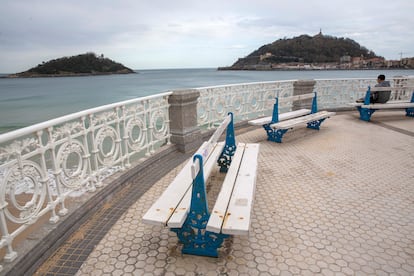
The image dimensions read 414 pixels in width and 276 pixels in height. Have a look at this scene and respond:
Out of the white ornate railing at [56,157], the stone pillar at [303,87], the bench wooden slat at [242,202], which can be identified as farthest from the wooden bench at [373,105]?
the white ornate railing at [56,157]

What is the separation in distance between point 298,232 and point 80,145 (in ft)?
8.70

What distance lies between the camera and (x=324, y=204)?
11.6ft

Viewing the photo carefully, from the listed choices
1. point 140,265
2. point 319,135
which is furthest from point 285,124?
point 140,265

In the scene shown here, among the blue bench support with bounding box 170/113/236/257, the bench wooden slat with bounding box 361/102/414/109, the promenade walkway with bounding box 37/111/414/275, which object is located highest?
the bench wooden slat with bounding box 361/102/414/109

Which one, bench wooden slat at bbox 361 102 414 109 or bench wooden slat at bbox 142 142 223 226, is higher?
bench wooden slat at bbox 361 102 414 109

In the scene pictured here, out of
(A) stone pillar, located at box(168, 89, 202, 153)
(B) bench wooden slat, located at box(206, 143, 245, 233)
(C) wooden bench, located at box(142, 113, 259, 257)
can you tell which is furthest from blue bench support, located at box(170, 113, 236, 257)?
(A) stone pillar, located at box(168, 89, 202, 153)

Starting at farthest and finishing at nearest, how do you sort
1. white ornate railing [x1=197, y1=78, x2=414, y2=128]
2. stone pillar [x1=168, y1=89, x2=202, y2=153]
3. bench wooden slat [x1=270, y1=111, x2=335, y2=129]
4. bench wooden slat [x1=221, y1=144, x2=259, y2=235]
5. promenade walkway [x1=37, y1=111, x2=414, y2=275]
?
white ornate railing [x1=197, y1=78, x2=414, y2=128], bench wooden slat [x1=270, y1=111, x2=335, y2=129], stone pillar [x1=168, y1=89, x2=202, y2=153], promenade walkway [x1=37, y1=111, x2=414, y2=275], bench wooden slat [x1=221, y1=144, x2=259, y2=235]

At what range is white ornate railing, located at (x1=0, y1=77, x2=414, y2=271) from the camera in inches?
92.1

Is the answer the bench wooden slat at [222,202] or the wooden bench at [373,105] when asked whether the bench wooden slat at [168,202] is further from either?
the wooden bench at [373,105]

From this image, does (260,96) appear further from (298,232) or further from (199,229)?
(199,229)

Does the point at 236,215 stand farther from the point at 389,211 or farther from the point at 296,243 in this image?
the point at 389,211

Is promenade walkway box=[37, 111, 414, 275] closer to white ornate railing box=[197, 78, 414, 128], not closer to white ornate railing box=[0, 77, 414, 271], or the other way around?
white ornate railing box=[0, 77, 414, 271]

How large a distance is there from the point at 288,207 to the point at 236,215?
130 cm

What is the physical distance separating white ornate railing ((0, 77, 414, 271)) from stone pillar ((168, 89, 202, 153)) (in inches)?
5.4
